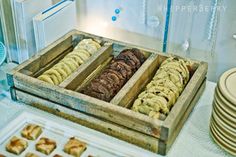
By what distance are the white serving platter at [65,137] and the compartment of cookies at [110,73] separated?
10 centimetres

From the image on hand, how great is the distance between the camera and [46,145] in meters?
0.98

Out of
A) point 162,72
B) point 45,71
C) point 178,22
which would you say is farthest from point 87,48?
point 178,22

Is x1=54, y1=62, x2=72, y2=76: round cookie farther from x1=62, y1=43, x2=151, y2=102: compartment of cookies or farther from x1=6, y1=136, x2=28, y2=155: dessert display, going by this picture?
x1=6, y1=136, x2=28, y2=155: dessert display

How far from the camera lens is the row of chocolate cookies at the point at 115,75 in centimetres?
107

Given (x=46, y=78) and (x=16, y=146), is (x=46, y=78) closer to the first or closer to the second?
(x=46, y=78)

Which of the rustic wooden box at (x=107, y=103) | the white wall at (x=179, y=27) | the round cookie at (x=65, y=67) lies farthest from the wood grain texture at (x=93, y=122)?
the white wall at (x=179, y=27)

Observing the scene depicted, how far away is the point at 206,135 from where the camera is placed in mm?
1057

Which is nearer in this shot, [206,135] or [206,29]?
[206,135]

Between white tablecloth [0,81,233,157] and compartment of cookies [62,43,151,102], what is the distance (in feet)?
0.49

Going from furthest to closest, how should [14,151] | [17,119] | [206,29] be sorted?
[206,29] < [17,119] < [14,151]

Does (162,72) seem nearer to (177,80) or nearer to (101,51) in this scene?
(177,80)

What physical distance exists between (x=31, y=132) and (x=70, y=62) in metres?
0.28

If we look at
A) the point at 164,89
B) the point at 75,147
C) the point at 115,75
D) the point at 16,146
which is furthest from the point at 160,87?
the point at 16,146

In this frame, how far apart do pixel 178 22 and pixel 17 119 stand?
73 cm
